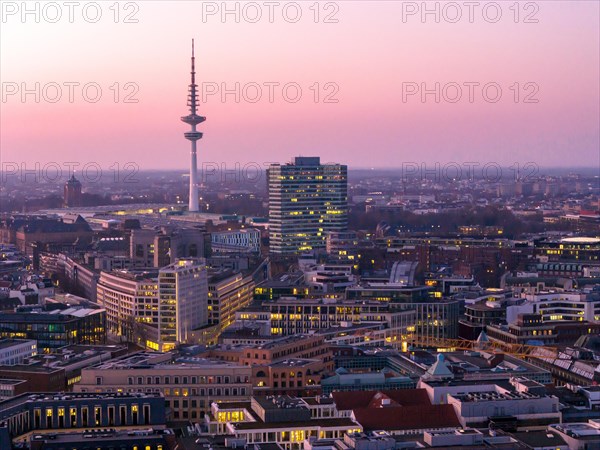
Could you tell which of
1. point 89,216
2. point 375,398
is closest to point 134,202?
point 89,216

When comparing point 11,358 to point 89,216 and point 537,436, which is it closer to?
point 537,436

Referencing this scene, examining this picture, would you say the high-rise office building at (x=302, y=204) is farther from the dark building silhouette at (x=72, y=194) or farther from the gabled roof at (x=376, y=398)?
the dark building silhouette at (x=72, y=194)

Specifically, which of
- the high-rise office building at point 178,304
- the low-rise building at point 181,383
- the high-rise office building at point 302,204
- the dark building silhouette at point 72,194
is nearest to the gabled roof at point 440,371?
the low-rise building at point 181,383

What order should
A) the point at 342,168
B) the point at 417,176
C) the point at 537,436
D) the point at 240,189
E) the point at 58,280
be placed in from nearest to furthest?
1. the point at 537,436
2. the point at 58,280
3. the point at 342,168
4. the point at 240,189
5. the point at 417,176

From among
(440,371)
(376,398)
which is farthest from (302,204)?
(376,398)

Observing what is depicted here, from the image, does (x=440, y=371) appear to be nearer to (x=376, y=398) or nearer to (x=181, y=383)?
(x=376, y=398)

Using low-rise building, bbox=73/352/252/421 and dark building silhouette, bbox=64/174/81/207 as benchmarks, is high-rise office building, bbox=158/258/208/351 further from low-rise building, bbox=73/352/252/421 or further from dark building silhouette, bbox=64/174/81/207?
dark building silhouette, bbox=64/174/81/207
